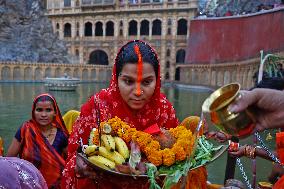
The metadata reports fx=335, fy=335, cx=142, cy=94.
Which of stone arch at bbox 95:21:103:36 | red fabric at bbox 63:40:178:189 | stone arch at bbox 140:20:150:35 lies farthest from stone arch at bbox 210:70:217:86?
stone arch at bbox 95:21:103:36

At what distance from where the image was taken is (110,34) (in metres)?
52.2

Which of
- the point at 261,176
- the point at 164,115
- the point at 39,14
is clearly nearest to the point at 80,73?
the point at 39,14

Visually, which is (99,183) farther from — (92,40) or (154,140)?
(92,40)

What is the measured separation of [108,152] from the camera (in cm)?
200

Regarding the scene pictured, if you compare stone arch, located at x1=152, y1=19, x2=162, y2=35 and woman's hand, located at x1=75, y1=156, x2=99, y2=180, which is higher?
stone arch, located at x1=152, y1=19, x2=162, y2=35

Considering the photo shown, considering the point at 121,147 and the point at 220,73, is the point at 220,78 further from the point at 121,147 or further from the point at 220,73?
the point at 121,147

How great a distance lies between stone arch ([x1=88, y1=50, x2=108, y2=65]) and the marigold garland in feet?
167

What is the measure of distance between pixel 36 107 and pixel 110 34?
49678mm

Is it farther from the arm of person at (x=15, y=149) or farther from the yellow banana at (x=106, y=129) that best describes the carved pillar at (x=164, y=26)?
the yellow banana at (x=106, y=129)

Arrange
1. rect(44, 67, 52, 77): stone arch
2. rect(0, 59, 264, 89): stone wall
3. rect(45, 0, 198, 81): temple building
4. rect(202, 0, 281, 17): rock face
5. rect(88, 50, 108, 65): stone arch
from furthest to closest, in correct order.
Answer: rect(88, 50, 108, 65): stone arch, rect(45, 0, 198, 81): temple building, rect(44, 67, 52, 77): stone arch, rect(202, 0, 281, 17): rock face, rect(0, 59, 264, 89): stone wall

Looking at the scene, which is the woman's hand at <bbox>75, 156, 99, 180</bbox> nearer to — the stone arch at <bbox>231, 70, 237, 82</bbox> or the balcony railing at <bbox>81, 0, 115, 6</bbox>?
the stone arch at <bbox>231, 70, 237, 82</bbox>

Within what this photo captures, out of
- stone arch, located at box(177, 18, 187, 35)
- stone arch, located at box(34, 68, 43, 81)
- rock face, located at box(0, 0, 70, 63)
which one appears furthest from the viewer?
stone arch, located at box(177, 18, 187, 35)

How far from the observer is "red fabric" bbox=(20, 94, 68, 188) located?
11.0 feet

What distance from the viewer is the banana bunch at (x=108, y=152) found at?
6.35 feet
